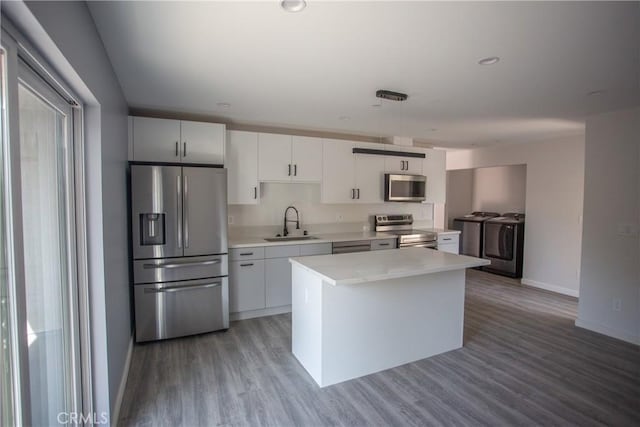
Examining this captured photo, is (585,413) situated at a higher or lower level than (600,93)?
lower

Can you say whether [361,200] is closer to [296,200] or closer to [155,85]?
[296,200]

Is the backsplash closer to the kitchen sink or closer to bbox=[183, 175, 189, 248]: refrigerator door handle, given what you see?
the kitchen sink

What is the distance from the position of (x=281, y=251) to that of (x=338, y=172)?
4.64ft

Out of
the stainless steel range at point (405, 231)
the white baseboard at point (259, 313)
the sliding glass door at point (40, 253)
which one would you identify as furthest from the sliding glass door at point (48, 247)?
the stainless steel range at point (405, 231)

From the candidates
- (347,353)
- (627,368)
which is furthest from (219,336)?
(627,368)

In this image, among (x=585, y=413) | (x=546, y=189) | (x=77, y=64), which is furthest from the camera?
(x=546, y=189)

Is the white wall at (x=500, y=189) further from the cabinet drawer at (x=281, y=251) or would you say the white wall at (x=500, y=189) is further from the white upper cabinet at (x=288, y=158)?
the cabinet drawer at (x=281, y=251)

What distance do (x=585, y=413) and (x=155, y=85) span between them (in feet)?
13.2

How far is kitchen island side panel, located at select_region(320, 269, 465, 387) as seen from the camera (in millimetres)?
2512

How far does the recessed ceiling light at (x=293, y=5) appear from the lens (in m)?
1.58

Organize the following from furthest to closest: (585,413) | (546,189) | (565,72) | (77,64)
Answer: (546,189)
(565,72)
(585,413)
(77,64)

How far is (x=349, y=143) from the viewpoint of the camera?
467cm

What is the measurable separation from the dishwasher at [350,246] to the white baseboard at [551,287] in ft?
9.78

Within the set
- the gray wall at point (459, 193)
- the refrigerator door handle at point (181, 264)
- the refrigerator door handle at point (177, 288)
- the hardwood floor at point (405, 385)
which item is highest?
the gray wall at point (459, 193)
